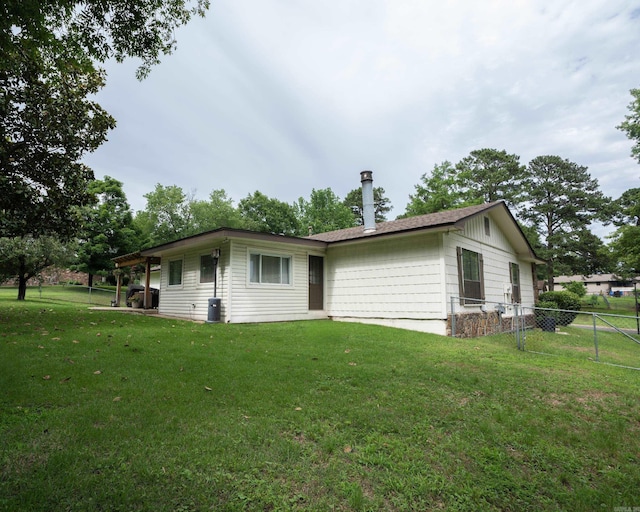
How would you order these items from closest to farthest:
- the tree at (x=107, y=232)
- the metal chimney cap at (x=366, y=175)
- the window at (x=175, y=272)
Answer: the metal chimney cap at (x=366, y=175)
the window at (x=175, y=272)
the tree at (x=107, y=232)

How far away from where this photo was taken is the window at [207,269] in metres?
10.8

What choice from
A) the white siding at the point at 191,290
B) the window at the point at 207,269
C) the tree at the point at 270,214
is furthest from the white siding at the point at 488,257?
the tree at the point at 270,214

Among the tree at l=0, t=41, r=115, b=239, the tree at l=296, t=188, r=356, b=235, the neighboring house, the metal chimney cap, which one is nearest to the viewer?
the tree at l=0, t=41, r=115, b=239

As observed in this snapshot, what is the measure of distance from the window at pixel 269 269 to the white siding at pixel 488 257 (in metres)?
5.03

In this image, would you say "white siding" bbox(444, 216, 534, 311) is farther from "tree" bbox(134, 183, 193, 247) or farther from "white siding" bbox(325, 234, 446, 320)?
"tree" bbox(134, 183, 193, 247)

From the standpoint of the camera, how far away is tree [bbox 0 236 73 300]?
17484mm

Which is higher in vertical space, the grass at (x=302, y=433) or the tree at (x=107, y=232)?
the tree at (x=107, y=232)

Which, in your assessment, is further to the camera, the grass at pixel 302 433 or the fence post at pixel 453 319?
the fence post at pixel 453 319

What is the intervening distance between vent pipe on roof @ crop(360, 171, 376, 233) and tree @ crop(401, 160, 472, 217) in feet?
61.7

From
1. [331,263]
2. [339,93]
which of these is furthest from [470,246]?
[339,93]

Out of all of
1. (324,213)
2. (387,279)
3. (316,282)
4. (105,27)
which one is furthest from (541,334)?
(324,213)

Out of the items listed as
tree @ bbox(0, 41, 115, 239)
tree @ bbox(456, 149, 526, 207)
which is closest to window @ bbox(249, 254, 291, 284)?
tree @ bbox(0, 41, 115, 239)

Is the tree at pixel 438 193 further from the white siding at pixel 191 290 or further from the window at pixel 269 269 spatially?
the white siding at pixel 191 290

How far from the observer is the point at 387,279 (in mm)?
10320
